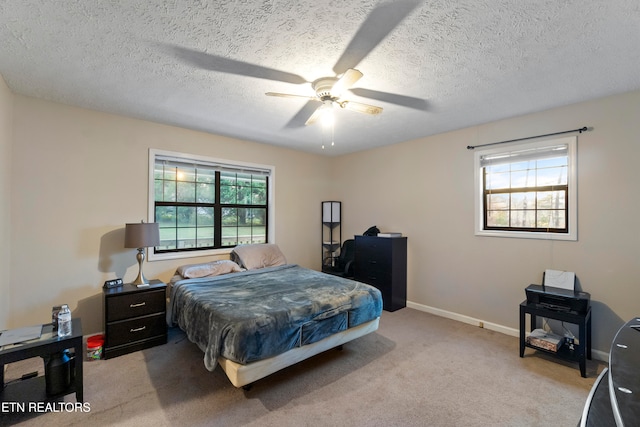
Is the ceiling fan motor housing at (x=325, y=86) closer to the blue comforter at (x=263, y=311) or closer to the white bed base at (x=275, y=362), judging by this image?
the blue comforter at (x=263, y=311)

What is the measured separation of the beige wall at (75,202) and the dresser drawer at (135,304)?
576 millimetres

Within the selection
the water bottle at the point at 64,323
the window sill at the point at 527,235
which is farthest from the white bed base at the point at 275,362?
the window sill at the point at 527,235

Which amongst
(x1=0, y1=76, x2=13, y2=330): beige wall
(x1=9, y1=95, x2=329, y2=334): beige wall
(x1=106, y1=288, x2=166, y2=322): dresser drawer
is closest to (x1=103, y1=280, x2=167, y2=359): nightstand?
(x1=106, y1=288, x2=166, y2=322): dresser drawer

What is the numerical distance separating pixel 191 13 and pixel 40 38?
1115 mm

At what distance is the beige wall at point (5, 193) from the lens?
2.41 m

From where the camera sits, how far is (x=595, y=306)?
8.85 feet

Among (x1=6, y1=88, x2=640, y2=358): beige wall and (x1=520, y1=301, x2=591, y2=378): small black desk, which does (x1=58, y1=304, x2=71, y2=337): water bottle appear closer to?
(x1=6, y1=88, x2=640, y2=358): beige wall

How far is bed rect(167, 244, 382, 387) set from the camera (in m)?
2.02

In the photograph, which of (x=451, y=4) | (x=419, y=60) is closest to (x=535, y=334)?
(x=419, y=60)

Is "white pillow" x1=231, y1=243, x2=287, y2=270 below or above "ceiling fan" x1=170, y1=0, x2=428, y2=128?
below

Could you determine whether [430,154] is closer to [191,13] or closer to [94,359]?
[191,13]

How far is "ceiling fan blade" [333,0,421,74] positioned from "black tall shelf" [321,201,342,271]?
10.7 ft

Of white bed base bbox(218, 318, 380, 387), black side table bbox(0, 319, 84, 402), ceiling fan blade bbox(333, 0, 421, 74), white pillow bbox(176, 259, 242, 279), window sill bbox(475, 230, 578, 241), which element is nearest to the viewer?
ceiling fan blade bbox(333, 0, 421, 74)

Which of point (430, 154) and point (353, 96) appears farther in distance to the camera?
point (430, 154)
